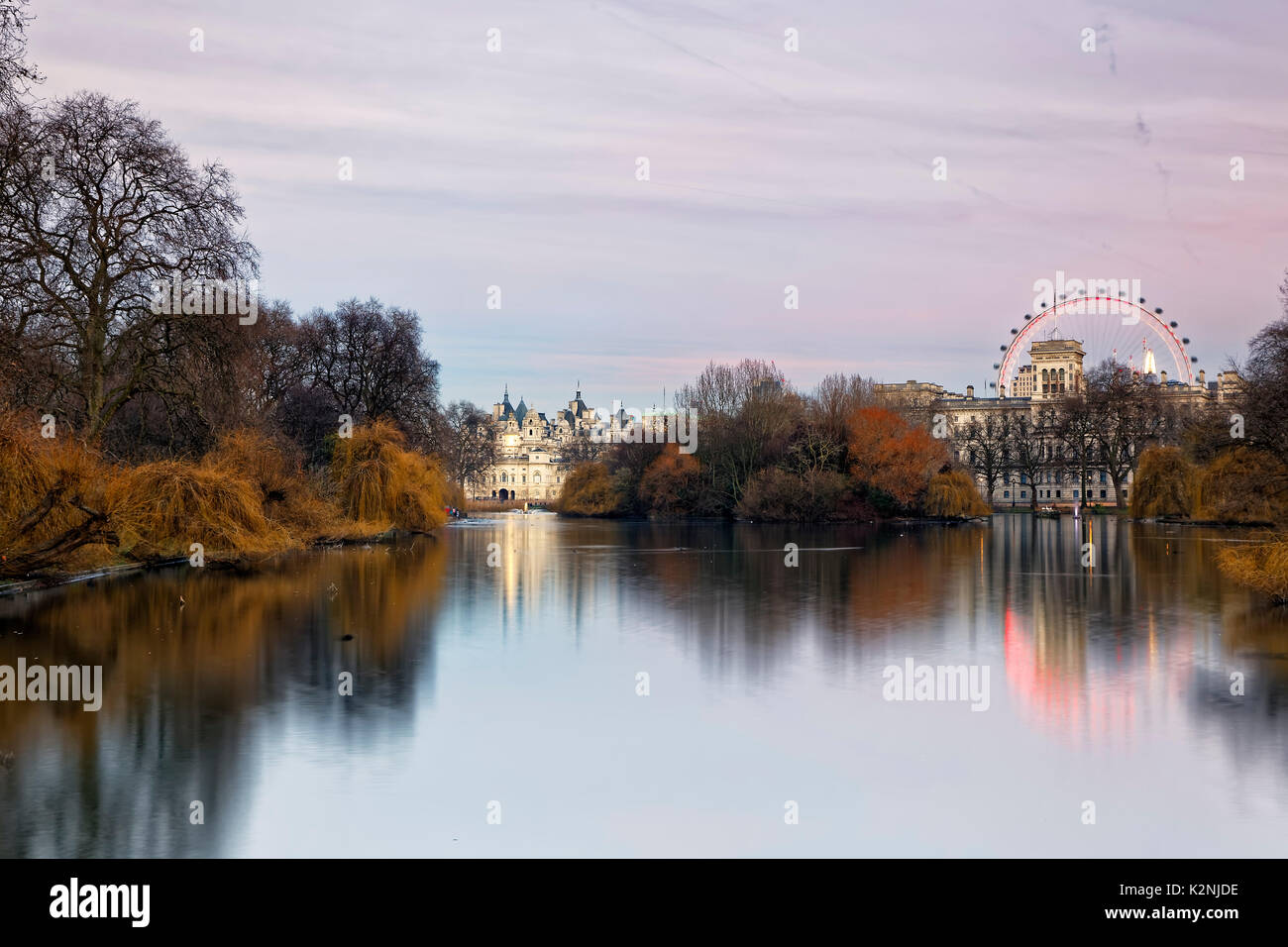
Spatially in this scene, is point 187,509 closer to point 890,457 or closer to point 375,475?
point 375,475

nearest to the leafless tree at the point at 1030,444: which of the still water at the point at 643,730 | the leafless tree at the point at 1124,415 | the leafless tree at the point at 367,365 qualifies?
the leafless tree at the point at 1124,415

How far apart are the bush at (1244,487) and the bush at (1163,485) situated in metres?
9.64

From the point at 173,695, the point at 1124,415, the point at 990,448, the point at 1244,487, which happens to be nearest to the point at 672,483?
the point at 1124,415

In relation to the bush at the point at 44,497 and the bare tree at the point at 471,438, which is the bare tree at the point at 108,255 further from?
the bare tree at the point at 471,438

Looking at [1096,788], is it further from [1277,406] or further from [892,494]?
[892,494]

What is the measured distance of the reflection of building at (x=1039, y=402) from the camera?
125250mm

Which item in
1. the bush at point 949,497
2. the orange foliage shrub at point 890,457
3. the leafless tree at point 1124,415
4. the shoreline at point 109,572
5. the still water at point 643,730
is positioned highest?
the leafless tree at point 1124,415

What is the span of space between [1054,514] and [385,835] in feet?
308

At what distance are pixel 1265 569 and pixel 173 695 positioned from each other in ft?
58.8

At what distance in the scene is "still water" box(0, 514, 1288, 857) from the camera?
7977 mm

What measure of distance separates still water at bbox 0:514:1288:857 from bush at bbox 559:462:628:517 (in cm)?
6621

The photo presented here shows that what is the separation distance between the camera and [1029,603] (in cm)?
2195

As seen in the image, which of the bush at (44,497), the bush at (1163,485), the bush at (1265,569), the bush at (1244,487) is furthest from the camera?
the bush at (1163,485)
